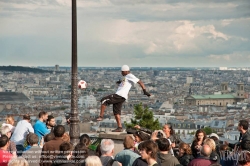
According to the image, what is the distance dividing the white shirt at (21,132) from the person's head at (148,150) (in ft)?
11.1

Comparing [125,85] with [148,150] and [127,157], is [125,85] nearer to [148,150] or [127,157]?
[127,157]

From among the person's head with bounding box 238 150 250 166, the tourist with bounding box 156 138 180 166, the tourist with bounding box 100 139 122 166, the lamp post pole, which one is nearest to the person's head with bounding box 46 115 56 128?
the lamp post pole

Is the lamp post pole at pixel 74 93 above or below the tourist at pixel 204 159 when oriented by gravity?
above

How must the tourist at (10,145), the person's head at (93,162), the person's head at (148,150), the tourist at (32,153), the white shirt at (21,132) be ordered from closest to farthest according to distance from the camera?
the person's head at (93,162) < the person's head at (148,150) < the tourist at (32,153) < the tourist at (10,145) < the white shirt at (21,132)

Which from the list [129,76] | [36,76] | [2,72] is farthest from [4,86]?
[129,76]

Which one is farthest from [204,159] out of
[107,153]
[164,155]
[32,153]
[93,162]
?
[32,153]

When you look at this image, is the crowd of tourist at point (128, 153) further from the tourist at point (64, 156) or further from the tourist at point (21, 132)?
the tourist at point (21, 132)

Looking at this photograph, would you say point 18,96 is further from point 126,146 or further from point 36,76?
point 126,146

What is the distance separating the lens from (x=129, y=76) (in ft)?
35.6

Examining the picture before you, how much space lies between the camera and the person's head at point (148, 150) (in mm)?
6426

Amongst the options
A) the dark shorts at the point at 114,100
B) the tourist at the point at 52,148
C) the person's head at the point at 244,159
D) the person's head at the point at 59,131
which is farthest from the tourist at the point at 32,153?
the dark shorts at the point at 114,100

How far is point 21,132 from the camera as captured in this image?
30.5 ft

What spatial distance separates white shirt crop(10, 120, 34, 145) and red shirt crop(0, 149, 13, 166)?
2.01 m

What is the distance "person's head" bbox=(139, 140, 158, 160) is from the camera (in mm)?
6426
